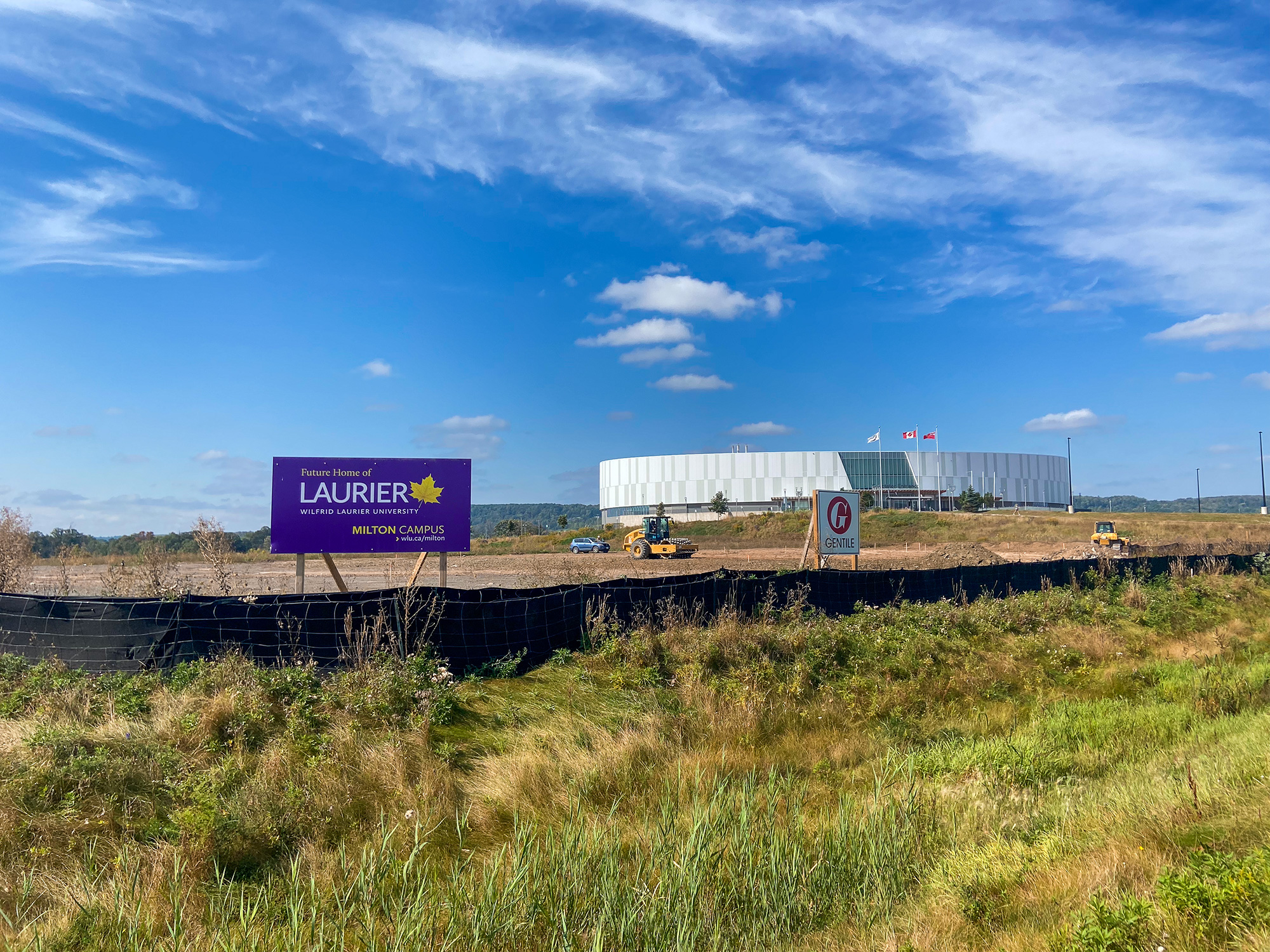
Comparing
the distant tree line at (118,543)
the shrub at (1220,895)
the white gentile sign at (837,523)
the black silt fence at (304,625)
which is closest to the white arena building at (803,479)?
the distant tree line at (118,543)

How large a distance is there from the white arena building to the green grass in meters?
98.0

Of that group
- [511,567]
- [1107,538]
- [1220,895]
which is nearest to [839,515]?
[1220,895]

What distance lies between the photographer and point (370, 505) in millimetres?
13750

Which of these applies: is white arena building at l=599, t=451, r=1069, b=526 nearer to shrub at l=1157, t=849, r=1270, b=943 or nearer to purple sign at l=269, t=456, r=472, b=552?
purple sign at l=269, t=456, r=472, b=552

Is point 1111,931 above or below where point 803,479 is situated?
below

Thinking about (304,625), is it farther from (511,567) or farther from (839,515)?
(511,567)

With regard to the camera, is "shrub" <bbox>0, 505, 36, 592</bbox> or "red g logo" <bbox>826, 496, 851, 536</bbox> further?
"red g logo" <bbox>826, 496, 851, 536</bbox>

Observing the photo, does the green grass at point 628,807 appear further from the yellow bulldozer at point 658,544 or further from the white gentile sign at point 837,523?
the yellow bulldozer at point 658,544

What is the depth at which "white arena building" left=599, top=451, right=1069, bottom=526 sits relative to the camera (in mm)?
112062

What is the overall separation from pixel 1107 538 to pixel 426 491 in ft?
150

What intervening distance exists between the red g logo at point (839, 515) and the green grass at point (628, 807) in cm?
897

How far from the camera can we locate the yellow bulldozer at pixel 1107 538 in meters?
45.0

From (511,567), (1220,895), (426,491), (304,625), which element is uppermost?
(426,491)

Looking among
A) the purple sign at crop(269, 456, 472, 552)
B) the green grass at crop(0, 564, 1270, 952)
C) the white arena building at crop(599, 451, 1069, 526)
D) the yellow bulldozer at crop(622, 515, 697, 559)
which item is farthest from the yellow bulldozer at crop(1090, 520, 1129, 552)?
the white arena building at crop(599, 451, 1069, 526)
